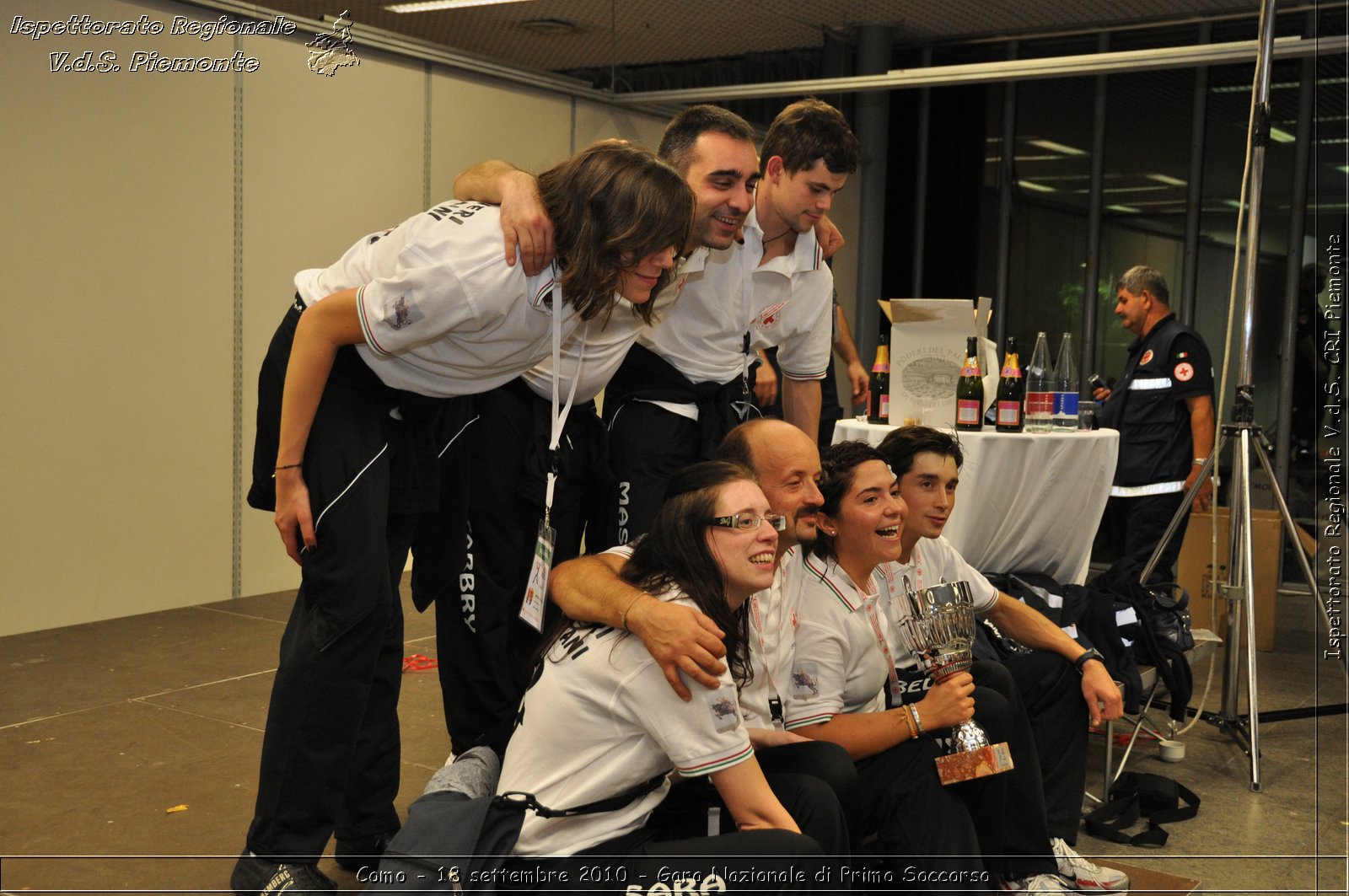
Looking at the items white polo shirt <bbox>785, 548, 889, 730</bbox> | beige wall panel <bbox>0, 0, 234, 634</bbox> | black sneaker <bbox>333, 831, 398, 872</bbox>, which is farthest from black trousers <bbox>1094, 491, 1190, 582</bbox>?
beige wall panel <bbox>0, 0, 234, 634</bbox>

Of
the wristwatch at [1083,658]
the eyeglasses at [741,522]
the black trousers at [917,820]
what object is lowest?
the black trousers at [917,820]

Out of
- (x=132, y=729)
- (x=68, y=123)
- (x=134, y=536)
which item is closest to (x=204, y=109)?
(x=68, y=123)

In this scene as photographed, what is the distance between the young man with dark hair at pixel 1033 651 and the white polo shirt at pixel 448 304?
1158mm

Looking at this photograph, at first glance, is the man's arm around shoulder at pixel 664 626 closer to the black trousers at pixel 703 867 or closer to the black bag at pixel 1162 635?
the black trousers at pixel 703 867

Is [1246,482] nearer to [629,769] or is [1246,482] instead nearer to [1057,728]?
[1057,728]

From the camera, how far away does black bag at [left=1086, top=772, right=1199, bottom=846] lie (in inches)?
122

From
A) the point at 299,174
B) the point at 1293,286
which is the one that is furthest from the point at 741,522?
the point at 1293,286

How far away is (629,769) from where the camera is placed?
6.04 feet

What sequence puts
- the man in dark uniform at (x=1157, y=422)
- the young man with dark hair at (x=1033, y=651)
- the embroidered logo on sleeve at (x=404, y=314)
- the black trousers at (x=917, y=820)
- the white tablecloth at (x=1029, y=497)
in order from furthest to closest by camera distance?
the man in dark uniform at (x=1157, y=422) < the white tablecloth at (x=1029, y=497) < the young man with dark hair at (x=1033, y=651) < the black trousers at (x=917, y=820) < the embroidered logo on sleeve at (x=404, y=314)

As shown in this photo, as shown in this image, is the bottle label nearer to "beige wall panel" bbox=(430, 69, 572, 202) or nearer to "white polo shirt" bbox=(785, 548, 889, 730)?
"white polo shirt" bbox=(785, 548, 889, 730)

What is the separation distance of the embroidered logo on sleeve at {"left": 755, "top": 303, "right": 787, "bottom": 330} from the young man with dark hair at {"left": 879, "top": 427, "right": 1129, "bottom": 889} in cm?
43

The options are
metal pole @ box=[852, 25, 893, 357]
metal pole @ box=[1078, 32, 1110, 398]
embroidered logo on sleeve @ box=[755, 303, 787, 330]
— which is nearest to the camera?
embroidered logo on sleeve @ box=[755, 303, 787, 330]

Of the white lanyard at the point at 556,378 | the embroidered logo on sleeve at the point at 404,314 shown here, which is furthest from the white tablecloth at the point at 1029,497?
the embroidered logo on sleeve at the point at 404,314

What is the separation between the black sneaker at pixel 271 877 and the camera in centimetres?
218
